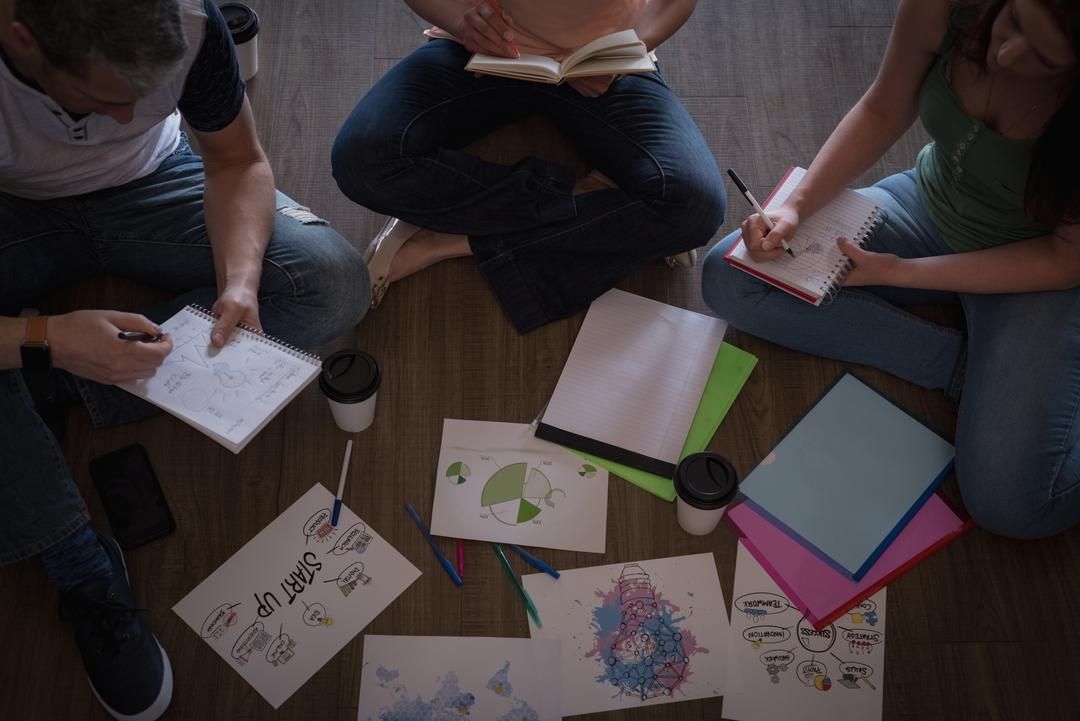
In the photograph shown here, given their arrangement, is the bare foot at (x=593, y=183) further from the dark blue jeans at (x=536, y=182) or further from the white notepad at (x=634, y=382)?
the white notepad at (x=634, y=382)

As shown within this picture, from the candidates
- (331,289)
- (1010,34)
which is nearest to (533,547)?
(331,289)

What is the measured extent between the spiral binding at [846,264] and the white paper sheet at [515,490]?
21.3 inches

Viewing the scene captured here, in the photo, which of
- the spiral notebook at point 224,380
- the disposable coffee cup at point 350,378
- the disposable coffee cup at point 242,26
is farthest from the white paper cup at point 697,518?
the disposable coffee cup at point 242,26

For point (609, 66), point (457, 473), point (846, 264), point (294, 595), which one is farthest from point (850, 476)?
point (294, 595)

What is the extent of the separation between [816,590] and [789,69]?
1337 millimetres

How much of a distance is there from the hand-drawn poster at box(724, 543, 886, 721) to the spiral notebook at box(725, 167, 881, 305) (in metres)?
0.53

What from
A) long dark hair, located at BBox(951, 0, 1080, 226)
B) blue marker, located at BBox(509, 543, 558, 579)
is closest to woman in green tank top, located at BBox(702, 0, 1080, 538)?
long dark hair, located at BBox(951, 0, 1080, 226)

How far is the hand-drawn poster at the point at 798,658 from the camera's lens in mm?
1658

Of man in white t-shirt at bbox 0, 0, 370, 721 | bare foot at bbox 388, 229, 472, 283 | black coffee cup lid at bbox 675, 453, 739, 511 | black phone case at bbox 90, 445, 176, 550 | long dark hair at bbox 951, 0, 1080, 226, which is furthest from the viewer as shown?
bare foot at bbox 388, 229, 472, 283

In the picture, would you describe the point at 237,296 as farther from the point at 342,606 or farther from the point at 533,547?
the point at 533,547

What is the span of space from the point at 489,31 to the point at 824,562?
119 centimetres

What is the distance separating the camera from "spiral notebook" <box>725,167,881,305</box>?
5.78 feet

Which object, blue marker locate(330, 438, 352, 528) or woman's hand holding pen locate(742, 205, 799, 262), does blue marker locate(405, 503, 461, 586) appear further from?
woman's hand holding pen locate(742, 205, 799, 262)

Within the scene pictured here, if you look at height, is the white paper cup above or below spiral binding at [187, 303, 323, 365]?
below
